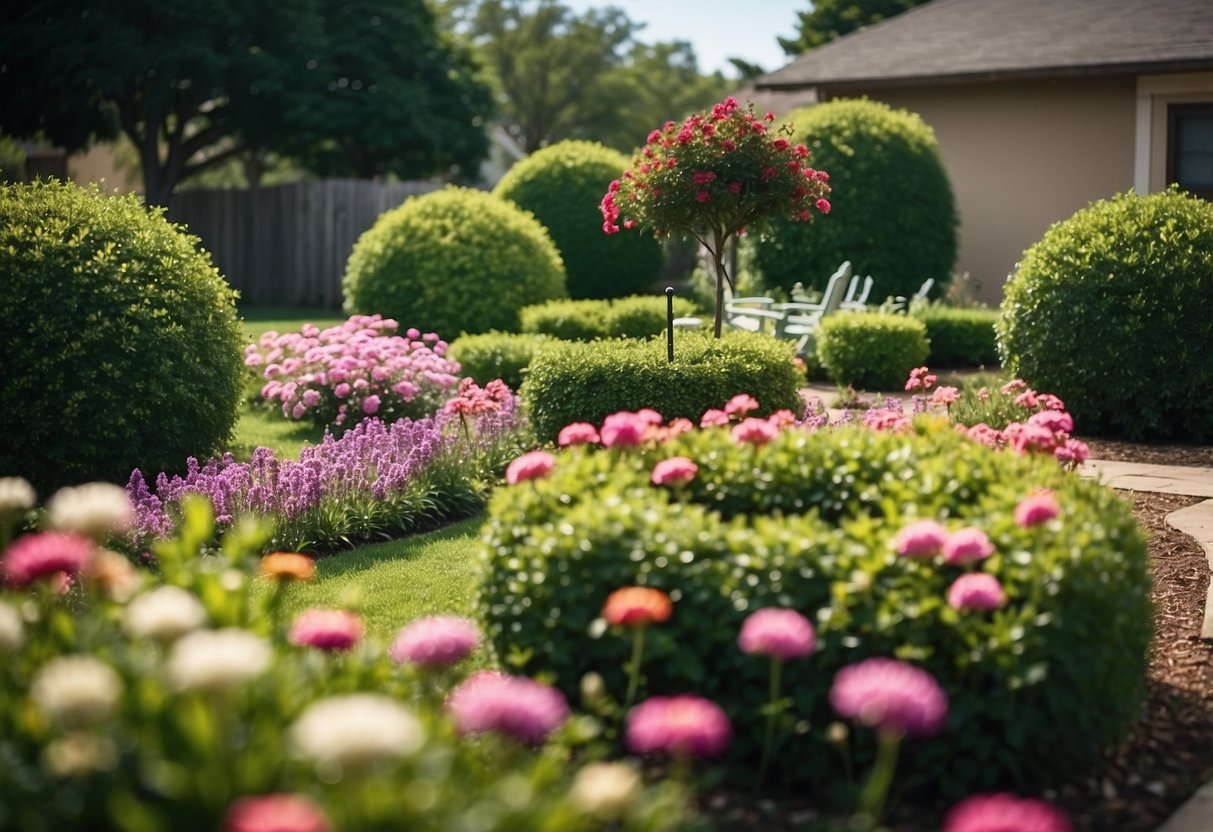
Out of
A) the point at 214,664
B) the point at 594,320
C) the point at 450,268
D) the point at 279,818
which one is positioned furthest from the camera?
the point at 450,268

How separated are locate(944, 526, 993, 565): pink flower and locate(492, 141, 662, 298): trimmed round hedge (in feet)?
54.1

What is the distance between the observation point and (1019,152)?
18.9m

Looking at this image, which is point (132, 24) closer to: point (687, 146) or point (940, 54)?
point (940, 54)

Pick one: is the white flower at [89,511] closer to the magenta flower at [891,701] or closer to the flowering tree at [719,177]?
the magenta flower at [891,701]

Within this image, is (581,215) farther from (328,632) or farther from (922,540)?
(328,632)

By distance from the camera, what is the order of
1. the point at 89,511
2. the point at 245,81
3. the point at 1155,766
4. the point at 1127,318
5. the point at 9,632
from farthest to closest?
the point at 245,81 → the point at 1127,318 → the point at 1155,766 → the point at 89,511 → the point at 9,632

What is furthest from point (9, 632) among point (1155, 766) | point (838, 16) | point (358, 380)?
point (838, 16)

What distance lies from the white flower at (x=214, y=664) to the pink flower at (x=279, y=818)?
208mm

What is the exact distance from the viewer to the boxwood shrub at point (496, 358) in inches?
475

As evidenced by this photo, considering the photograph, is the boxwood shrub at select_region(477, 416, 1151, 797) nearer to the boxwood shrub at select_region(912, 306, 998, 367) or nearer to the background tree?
the boxwood shrub at select_region(912, 306, 998, 367)

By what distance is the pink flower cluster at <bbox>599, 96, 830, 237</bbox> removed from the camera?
9.58 metres

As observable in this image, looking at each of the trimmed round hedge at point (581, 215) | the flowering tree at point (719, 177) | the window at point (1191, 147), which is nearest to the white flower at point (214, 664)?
the flowering tree at point (719, 177)

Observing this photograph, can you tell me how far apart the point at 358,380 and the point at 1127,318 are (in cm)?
592

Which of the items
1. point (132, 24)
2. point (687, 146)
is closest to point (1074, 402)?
point (687, 146)
